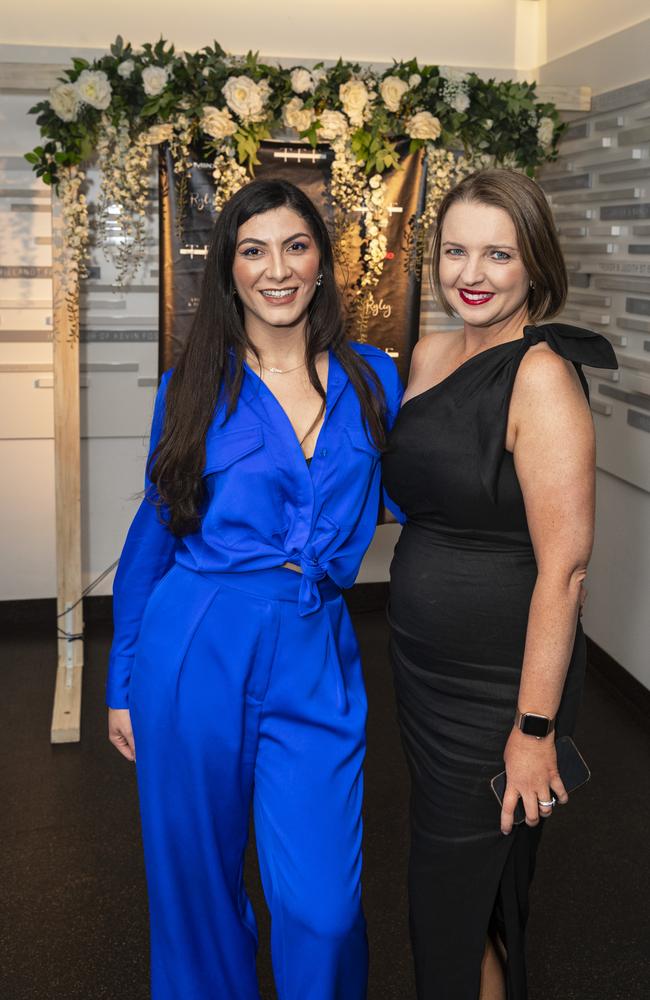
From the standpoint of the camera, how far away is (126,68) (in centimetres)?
396

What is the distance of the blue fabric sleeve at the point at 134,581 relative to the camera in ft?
7.81

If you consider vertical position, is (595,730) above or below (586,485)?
below

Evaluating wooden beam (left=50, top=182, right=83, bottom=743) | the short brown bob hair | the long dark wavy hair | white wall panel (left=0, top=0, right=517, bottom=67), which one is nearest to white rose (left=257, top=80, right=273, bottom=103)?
wooden beam (left=50, top=182, right=83, bottom=743)

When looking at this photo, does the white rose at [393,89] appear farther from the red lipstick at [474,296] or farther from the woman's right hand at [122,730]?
the woman's right hand at [122,730]

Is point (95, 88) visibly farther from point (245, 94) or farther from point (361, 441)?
point (361, 441)

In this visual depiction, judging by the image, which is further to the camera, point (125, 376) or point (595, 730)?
point (125, 376)

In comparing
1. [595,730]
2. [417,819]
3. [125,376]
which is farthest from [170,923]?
[125,376]

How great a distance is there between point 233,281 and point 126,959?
5.96 feet

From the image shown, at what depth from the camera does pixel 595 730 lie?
14.3 ft

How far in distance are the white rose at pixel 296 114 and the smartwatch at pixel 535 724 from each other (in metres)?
2.73

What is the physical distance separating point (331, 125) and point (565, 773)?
279 cm

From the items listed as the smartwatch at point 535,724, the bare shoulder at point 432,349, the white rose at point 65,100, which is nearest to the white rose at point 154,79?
the white rose at point 65,100

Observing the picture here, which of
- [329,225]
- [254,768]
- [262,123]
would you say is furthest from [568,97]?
[254,768]

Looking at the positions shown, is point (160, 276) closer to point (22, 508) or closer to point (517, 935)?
point (22, 508)
